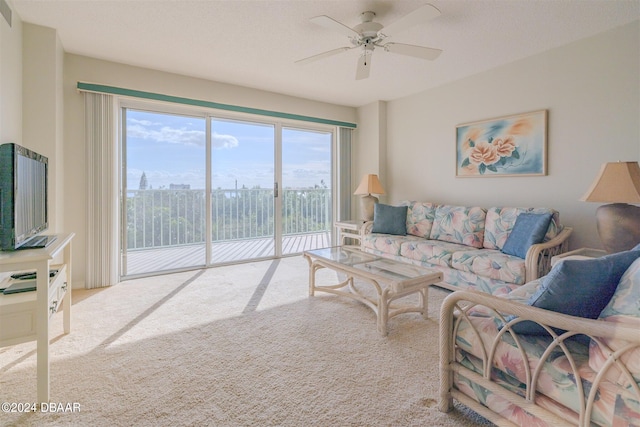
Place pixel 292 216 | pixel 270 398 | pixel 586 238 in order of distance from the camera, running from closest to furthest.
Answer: pixel 270 398
pixel 586 238
pixel 292 216

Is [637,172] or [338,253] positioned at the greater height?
[637,172]

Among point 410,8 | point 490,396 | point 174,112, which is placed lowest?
point 490,396

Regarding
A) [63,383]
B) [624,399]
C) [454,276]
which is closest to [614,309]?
[624,399]

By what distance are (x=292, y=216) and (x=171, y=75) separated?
104 inches

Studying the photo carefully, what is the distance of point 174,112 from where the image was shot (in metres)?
3.82

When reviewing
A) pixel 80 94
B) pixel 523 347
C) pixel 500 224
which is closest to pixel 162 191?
pixel 80 94

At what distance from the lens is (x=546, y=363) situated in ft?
3.68

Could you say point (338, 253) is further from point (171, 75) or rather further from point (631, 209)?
point (171, 75)

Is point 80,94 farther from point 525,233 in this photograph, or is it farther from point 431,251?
point 525,233

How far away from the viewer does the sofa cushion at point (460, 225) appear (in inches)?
131

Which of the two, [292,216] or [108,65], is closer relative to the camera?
[108,65]

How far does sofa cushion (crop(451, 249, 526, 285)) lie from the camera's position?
2549mm

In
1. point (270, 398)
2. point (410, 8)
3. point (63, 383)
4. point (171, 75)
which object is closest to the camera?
point (270, 398)

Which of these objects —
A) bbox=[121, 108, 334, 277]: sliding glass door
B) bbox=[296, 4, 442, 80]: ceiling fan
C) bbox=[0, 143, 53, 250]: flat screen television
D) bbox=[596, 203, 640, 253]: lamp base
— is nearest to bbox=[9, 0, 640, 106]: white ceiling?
bbox=[296, 4, 442, 80]: ceiling fan
